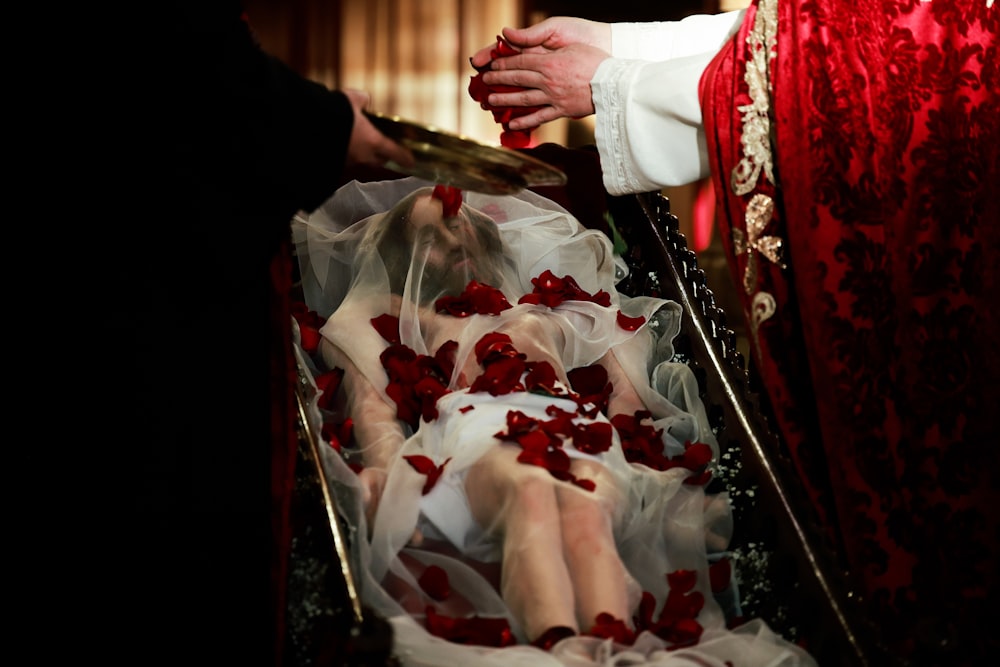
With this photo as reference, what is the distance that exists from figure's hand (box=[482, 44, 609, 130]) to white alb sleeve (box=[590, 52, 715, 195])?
0.07 meters

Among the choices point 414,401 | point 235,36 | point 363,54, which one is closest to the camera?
point 235,36

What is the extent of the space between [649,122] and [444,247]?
55 cm

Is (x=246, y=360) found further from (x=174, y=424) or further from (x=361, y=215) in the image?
(x=361, y=215)

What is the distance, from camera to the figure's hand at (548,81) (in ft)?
7.46

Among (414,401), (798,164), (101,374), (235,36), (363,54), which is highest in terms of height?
(363,54)

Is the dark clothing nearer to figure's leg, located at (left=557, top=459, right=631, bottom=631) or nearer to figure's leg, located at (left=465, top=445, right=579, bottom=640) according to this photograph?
figure's leg, located at (left=465, top=445, right=579, bottom=640)

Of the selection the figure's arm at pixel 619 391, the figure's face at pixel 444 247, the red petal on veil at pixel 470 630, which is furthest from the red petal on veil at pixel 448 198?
the red petal on veil at pixel 470 630

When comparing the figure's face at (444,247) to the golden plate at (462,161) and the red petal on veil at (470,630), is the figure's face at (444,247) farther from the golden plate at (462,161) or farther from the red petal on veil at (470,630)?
the red petal on veil at (470,630)

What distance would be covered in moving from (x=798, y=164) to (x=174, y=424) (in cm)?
121

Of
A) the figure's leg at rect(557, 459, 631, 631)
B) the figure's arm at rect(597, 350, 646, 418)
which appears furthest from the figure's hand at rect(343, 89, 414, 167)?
the figure's arm at rect(597, 350, 646, 418)

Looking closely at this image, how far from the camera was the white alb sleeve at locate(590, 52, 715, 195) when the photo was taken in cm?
209

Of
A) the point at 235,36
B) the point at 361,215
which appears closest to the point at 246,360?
the point at 235,36

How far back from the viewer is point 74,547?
153 centimetres

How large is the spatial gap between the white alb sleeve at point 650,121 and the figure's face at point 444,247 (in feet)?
1.22
